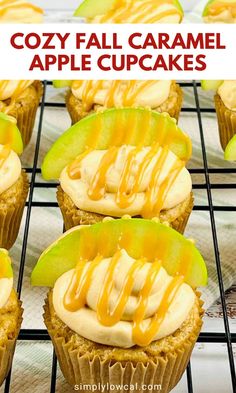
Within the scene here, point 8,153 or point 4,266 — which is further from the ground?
point 8,153

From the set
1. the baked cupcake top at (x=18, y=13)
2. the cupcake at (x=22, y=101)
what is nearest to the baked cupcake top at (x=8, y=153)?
the cupcake at (x=22, y=101)

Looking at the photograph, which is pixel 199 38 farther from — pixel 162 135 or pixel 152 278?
pixel 152 278

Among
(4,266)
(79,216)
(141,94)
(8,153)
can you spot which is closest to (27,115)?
(141,94)

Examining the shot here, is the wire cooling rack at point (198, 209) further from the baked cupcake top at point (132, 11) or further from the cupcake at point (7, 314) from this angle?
the baked cupcake top at point (132, 11)

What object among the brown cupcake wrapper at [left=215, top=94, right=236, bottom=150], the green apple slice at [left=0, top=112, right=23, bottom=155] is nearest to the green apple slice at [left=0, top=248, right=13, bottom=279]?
the green apple slice at [left=0, top=112, right=23, bottom=155]

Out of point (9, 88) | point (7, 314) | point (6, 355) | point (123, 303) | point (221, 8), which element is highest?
point (221, 8)

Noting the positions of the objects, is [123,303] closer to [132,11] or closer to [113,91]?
[113,91]
